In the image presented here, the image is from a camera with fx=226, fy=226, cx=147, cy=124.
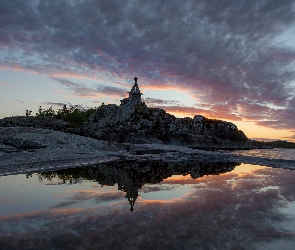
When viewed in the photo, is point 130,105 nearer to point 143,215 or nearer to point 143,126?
point 143,126

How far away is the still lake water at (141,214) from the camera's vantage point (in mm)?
5154

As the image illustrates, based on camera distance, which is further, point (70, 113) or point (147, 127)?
point (70, 113)

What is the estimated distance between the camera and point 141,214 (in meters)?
6.99

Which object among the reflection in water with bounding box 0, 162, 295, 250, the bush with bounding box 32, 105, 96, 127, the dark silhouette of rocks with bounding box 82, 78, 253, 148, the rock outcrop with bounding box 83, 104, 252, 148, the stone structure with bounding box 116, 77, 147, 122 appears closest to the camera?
the reflection in water with bounding box 0, 162, 295, 250

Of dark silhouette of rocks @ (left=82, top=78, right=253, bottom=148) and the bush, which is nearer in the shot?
dark silhouette of rocks @ (left=82, top=78, right=253, bottom=148)

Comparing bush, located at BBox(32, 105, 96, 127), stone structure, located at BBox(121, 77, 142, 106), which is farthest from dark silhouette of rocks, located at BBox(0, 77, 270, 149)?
bush, located at BBox(32, 105, 96, 127)

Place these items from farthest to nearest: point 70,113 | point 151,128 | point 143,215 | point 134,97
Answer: point 70,113, point 134,97, point 151,128, point 143,215

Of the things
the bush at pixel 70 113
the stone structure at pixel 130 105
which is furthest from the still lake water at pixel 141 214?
the bush at pixel 70 113

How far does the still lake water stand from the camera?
515 centimetres

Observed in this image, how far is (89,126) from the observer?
73750mm

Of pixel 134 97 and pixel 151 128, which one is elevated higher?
pixel 134 97

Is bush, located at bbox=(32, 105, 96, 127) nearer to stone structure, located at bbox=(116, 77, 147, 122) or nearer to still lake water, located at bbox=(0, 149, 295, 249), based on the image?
stone structure, located at bbox=(116, 77, 147, 122)

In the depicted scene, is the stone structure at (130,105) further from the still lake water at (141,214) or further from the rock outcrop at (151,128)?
the still lake water at (141,214)

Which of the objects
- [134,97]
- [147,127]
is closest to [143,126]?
[147,127]
